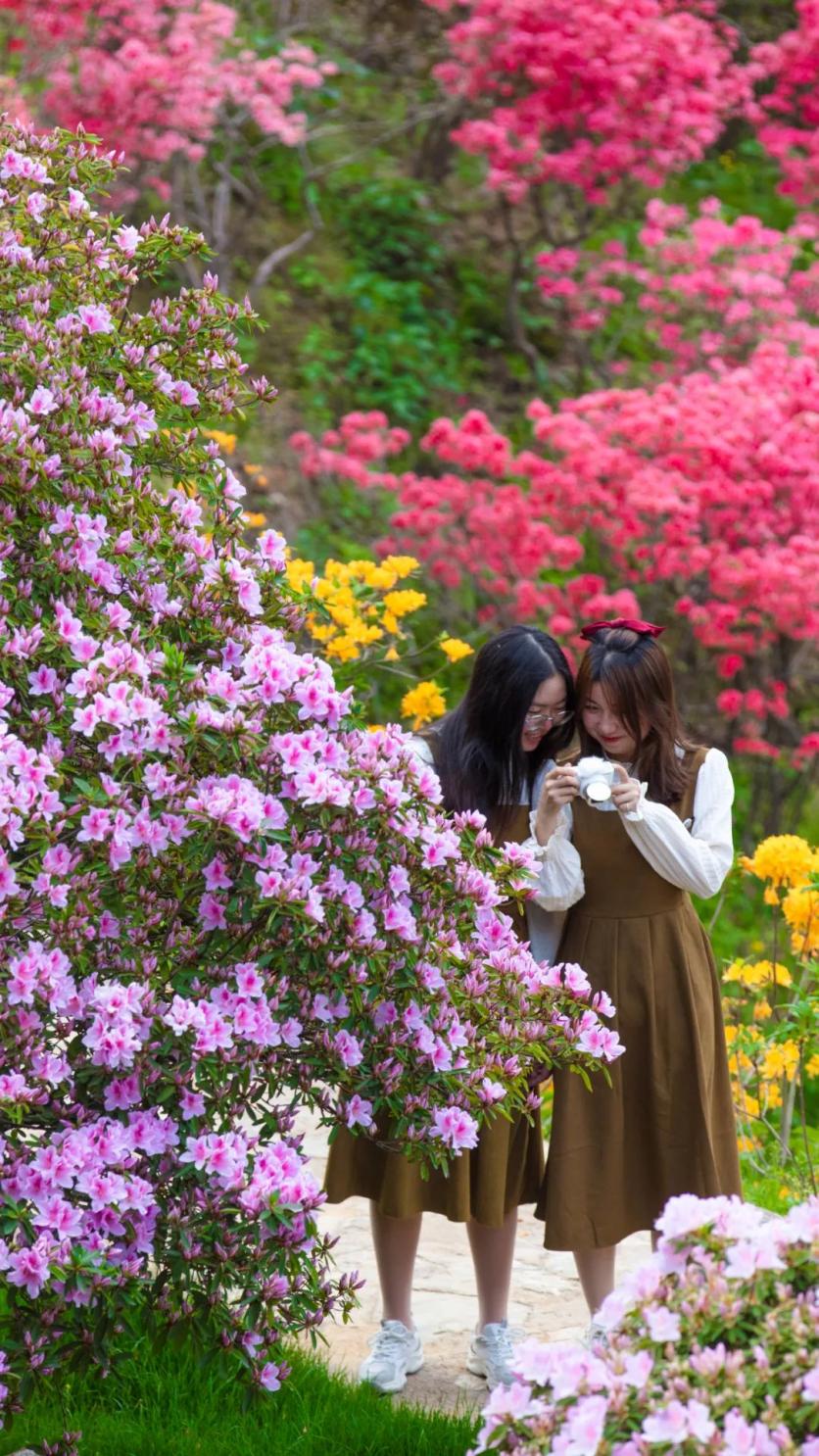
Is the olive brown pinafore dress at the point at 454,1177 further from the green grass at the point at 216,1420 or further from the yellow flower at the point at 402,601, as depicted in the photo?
the yellow flower at the point at 402,601

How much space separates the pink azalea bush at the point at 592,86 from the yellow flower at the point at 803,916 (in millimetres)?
5249

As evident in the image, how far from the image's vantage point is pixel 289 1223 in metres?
2.04

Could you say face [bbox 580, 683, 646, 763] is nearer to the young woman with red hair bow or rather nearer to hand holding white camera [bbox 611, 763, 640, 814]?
the young woman with red hair bow

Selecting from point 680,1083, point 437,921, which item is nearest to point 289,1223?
point 437,921

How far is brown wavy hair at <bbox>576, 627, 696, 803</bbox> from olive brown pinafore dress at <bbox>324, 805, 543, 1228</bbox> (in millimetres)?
245

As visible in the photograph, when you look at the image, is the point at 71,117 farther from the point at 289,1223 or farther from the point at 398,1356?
the point at 289,1223

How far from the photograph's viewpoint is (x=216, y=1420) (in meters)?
2.88

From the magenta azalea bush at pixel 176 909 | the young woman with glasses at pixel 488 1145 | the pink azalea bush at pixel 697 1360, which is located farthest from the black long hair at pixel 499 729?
the pink azalea bush at pixel 697 1360

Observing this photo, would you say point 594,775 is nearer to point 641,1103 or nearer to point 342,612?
point 641,1103

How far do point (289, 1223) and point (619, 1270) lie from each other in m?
1.97

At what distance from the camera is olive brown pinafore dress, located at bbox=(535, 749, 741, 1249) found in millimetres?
3125

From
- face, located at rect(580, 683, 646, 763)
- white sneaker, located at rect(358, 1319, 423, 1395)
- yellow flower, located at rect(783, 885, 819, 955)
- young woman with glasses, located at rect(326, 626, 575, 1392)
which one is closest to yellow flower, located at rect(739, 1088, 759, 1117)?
yellow flower, located at rect(783, 885, 819, 955)

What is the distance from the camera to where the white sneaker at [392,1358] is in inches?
125

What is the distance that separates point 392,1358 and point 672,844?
3.69 feet
